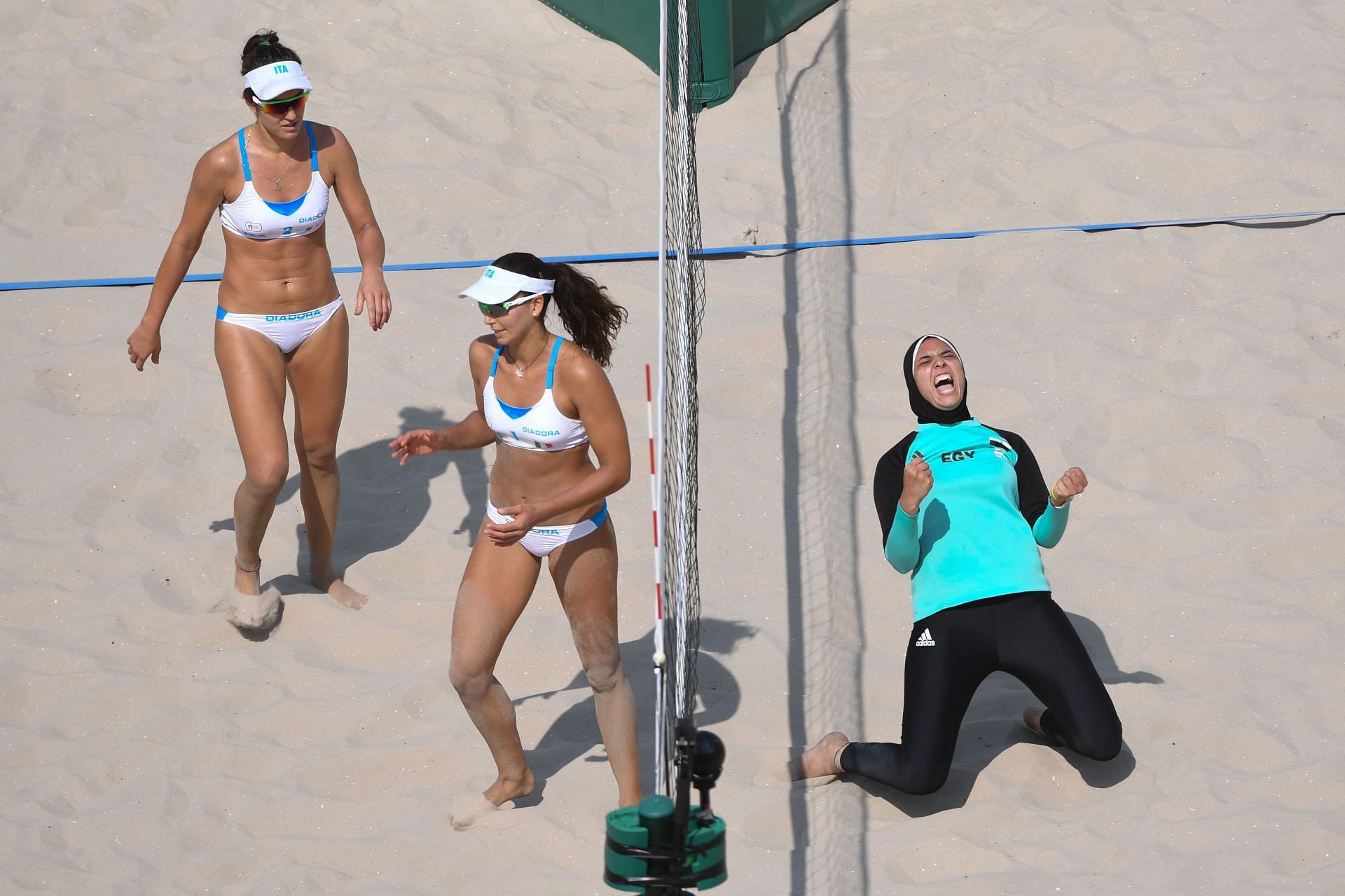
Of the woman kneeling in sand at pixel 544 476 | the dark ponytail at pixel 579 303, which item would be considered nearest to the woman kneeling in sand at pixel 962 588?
the woman kneeling in sand at pixel 544 476

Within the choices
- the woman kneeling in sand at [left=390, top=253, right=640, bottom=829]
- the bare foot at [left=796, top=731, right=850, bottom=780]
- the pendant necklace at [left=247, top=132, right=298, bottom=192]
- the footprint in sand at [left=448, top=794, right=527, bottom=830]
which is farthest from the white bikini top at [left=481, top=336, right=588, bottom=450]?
the pendant necklace at [left=247, top=132, right=298, bottom=192]

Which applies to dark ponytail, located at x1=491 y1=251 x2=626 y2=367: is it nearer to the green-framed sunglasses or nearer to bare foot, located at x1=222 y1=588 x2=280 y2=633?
the green-framed sunglasses

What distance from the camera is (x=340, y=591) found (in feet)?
17.0

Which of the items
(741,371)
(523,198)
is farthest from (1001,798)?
(523,198)

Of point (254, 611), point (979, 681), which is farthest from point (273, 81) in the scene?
point (979, 681)

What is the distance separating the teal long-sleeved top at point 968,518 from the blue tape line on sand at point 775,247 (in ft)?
7.97

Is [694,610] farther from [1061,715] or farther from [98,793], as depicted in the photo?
[98,793]

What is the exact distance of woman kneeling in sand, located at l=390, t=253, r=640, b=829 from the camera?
3879 millimetres

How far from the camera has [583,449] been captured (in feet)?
13.2

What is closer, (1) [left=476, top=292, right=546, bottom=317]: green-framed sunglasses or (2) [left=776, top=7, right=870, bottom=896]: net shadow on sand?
(1) [left=476, top=292, right=546, bottom=317]: green-framed sunglasses

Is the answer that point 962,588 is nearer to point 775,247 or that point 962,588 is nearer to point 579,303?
point 579,303

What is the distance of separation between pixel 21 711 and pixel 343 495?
59.9 inches

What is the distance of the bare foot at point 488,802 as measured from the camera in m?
Answer: 4.16

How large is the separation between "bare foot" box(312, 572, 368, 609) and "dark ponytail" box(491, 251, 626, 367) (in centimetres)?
153
